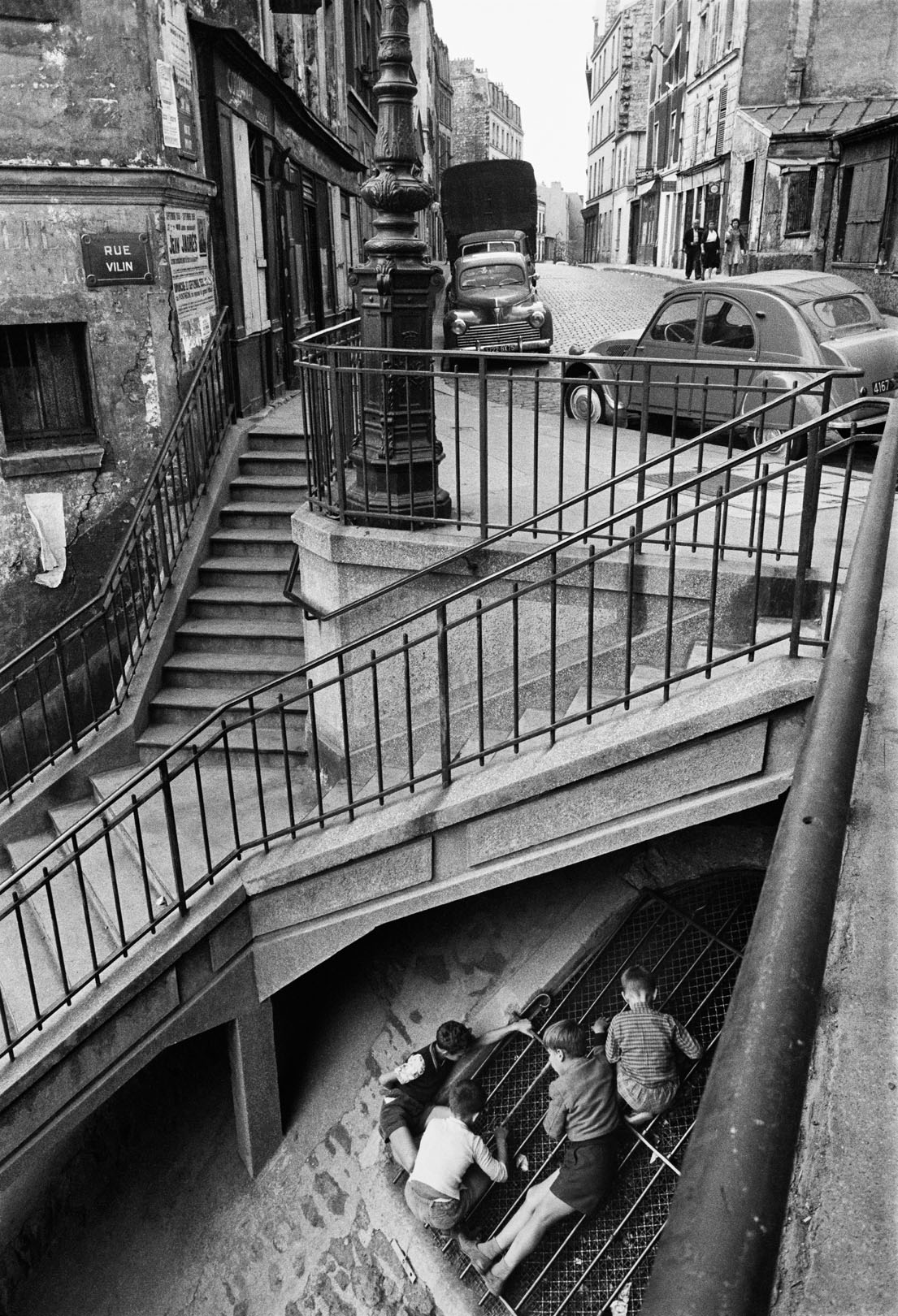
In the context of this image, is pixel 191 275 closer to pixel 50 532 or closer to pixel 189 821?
pixel 50 532

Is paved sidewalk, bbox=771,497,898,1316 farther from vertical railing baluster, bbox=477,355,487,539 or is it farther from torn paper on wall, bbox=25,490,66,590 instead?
torn paper on wall, bbox=25,490,66,590

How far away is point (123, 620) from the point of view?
9.42 metres

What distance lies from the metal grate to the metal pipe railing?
13.5ft

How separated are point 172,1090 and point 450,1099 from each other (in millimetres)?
2818

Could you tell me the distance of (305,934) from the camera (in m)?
6.19

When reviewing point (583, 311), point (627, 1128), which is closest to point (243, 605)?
point (627, 1128)

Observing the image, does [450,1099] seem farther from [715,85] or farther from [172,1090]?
[715,85]

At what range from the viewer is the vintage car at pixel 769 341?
9.00 meters

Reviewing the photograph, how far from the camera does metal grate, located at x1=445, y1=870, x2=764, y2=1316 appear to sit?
5.26 meters

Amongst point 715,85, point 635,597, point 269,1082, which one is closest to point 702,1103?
point 635,597

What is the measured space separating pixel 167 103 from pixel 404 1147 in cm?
889

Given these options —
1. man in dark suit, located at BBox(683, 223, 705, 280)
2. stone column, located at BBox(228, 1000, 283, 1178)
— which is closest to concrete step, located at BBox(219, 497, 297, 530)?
stone column, located at BBox(228, 1000, 283, 1178)

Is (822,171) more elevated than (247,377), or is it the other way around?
(822,171)

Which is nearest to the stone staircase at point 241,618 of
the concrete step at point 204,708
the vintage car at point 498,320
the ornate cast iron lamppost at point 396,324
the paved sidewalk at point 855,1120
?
the concrete step at point 204,708
